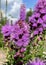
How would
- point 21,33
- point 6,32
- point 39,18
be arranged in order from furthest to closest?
1. point 39,18
2. point 6,32
3. point 21,33

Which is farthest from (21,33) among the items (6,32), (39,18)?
(39,18)

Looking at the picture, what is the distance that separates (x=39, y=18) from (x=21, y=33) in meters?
1.51

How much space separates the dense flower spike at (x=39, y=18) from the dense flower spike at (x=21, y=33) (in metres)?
1.33

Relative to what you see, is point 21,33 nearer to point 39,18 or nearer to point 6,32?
point 6,32

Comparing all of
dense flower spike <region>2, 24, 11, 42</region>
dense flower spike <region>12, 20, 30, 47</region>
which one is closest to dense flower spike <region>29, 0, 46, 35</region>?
dense flower spike <region>2, 24, 11, 42</region>

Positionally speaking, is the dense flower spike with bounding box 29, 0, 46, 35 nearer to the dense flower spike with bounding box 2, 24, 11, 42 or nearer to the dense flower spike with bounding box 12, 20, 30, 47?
the dense flower spike with bounding box 2, 24, 11, 42

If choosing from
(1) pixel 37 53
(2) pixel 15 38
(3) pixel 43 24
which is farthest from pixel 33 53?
(2) pixel 15 38

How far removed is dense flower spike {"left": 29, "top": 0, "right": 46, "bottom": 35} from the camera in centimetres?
546

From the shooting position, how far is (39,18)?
5.45m

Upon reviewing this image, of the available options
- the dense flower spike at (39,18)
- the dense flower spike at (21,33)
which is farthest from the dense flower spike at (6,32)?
the dense flower spike at (21,33)

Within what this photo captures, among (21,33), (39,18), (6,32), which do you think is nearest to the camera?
(21,33)

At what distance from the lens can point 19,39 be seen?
407cm

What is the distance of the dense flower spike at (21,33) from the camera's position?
3.96 meters

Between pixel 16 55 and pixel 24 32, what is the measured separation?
0.68 m
